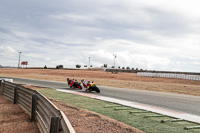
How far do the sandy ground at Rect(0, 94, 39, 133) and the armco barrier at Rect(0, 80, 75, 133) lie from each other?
0.73ft

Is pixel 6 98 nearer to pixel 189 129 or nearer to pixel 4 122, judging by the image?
pixel 4 122

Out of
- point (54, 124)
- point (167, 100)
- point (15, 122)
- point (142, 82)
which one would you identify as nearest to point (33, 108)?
point (15, 122)

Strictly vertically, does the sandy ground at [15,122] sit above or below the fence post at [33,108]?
below

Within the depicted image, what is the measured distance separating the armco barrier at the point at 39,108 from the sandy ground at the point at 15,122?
0.73ft

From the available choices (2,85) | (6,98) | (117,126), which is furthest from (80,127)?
(2,85)

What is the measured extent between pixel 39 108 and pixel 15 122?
4.40ft

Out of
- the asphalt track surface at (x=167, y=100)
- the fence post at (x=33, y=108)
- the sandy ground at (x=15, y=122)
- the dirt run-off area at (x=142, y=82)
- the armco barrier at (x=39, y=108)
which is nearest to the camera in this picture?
the armco barrier at (x=39, y=108)

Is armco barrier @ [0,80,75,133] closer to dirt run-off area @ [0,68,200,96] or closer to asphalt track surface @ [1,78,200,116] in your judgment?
asphalt track surface @ [1,78,200,116]

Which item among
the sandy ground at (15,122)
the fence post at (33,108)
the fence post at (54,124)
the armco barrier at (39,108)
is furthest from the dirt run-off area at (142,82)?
the fence post at (54,124)

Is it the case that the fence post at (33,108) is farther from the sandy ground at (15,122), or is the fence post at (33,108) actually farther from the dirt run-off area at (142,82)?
the dirt run-off area at (142,82)

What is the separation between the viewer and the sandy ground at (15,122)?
6.26 m

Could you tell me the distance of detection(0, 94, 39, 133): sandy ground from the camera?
6.26m

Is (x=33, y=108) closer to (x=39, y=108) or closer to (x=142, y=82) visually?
(x=39, y=108)

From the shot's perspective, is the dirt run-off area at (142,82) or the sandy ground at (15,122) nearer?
the sandy ground at (15,122)
